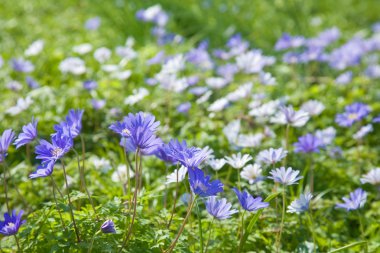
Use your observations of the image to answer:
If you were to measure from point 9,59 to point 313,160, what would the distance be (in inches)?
86.3

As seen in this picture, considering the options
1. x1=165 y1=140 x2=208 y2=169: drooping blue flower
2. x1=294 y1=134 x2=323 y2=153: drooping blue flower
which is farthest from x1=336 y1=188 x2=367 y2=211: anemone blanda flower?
x1=165 y1=140 x2=208 y2=169: drooping blue flower

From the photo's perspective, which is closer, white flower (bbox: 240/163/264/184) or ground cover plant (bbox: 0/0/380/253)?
ground cover plant (bbox: 0/0/380/253)

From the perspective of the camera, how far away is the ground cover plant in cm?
164

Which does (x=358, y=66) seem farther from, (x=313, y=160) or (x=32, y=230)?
(x=32, y=230)

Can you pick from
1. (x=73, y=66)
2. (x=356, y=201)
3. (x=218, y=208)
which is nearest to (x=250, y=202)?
(x=218, y=208)

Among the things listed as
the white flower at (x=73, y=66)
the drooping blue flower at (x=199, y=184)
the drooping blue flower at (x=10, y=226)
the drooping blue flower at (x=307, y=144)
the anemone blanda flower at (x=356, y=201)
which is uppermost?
the white flower at (x=73, y=66)

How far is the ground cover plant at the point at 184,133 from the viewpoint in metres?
1.64

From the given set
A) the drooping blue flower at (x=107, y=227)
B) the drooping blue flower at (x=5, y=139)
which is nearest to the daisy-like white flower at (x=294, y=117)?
the drooping blue flower at (x=107, y=227)

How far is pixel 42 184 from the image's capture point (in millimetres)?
2305

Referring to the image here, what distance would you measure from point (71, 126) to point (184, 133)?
103 centimetres

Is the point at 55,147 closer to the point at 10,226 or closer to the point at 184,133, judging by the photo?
the point at 10,226

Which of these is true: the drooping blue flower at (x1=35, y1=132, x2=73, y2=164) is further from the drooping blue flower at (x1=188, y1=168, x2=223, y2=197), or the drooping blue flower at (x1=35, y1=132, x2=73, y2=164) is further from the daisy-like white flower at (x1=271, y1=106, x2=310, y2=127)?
the daisy-like white flower at (x1=271, y1=106, x2=310, y2=127)

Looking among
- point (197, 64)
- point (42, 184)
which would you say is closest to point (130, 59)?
point (197, 64)

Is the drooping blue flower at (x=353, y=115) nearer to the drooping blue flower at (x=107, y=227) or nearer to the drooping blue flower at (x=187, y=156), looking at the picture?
the drooping blue flower at (x=187, y=156)
